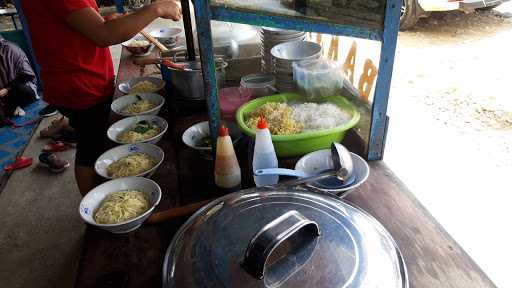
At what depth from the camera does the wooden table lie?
1.11 m

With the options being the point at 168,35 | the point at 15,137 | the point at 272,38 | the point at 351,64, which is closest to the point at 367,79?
the point at 351,64

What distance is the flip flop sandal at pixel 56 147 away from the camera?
13.8 ft

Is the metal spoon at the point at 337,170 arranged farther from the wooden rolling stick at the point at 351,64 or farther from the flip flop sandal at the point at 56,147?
the flip flop sandal at the point at 56,147

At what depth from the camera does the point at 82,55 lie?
2307mm

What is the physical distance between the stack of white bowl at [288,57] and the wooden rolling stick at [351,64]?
178mm

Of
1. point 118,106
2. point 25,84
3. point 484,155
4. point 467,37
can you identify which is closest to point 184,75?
point 118,106

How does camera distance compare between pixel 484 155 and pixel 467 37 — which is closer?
pixel 484 155

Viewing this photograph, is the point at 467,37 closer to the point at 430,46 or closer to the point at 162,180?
the point at 430,46

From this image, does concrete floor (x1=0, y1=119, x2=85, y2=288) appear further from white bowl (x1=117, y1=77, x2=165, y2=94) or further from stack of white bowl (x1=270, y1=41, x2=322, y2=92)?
stack of white bowl (x1=270, y1=41, x2=322, y2=92)

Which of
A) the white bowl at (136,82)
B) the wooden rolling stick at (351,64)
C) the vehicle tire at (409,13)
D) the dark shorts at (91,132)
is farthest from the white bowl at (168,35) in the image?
the vehicle tire at (409,13)

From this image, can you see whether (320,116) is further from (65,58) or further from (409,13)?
(409,13)

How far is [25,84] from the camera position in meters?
5.19

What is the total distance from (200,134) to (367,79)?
2.76 feet

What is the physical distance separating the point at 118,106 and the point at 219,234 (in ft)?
5.54
